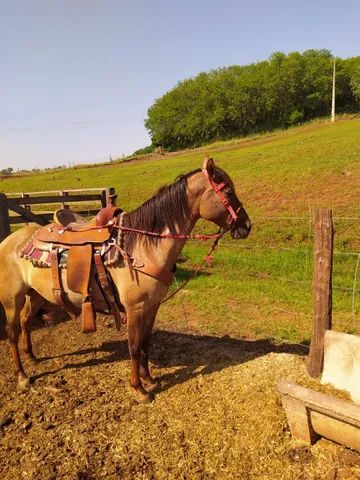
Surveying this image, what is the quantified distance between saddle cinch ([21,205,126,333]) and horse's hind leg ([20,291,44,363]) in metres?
0.95

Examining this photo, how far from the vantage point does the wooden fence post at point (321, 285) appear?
13.2ft

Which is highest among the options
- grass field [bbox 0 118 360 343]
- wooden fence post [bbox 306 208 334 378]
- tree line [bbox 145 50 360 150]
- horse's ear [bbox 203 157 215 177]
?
tree line [bbox 145 50 360 150]

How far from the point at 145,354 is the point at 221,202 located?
1.95 meters

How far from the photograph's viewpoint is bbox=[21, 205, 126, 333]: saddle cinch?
413cm

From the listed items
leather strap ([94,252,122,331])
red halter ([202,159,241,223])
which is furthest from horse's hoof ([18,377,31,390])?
red halter ([202,159,241,223])

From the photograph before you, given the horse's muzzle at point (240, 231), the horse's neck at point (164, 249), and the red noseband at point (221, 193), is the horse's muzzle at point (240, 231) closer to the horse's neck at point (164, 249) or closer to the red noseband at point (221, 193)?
the red noseband at point (221, 193)

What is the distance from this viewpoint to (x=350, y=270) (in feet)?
28.2

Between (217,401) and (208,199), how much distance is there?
1984 mm

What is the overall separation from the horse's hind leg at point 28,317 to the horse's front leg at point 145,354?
1682mm

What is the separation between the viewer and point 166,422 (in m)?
3.76

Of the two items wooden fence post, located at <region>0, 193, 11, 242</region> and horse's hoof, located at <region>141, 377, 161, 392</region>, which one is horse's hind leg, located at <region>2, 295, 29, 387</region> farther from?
wooden fence post, located at <region>0, 193, 11, 242</region>

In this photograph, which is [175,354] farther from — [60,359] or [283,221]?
[283,221]

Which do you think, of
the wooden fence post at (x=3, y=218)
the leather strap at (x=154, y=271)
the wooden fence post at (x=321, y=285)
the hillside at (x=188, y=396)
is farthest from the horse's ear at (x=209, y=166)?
the wooden fence post at (x=3, y=218)

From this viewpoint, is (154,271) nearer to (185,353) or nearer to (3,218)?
(185,353)
